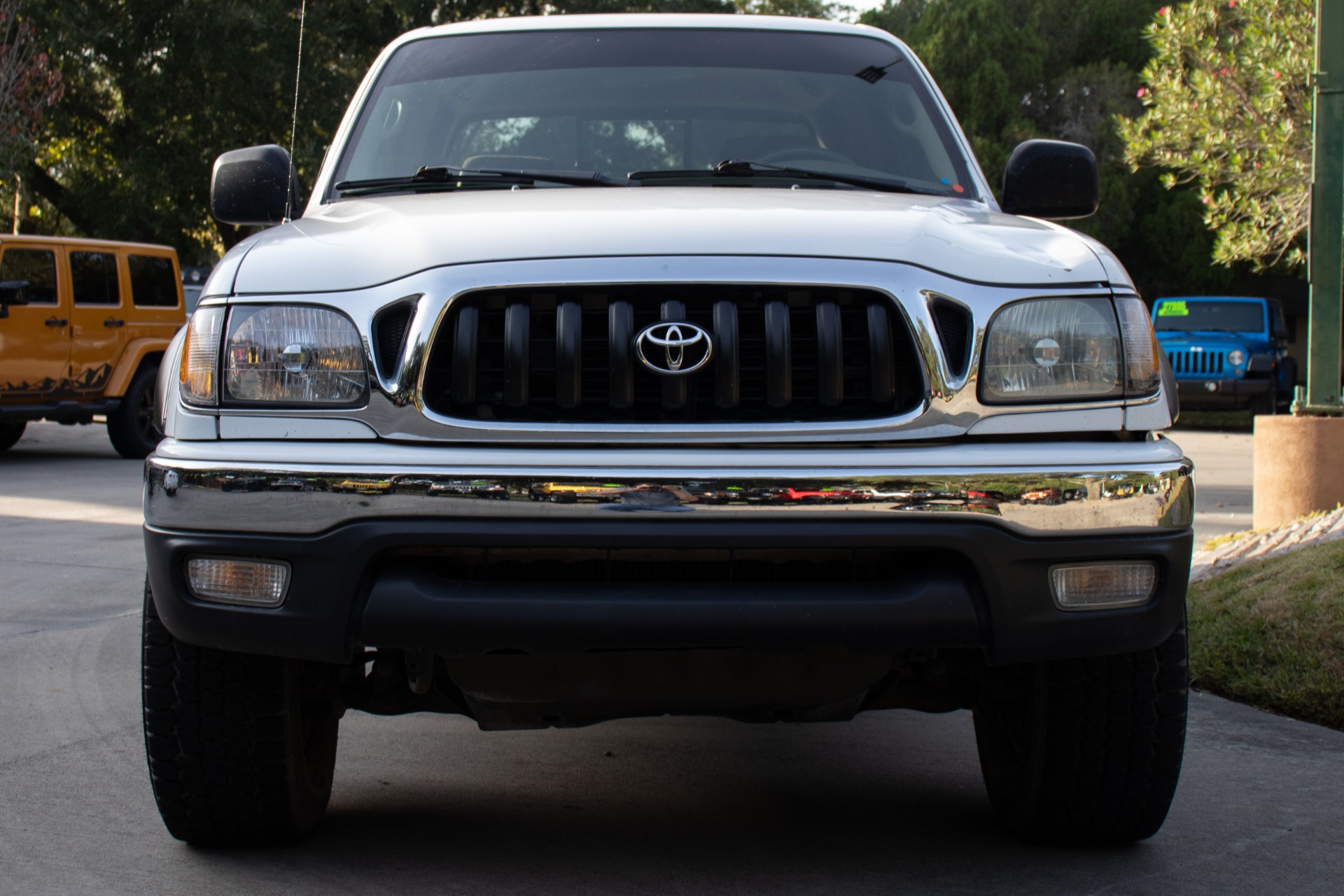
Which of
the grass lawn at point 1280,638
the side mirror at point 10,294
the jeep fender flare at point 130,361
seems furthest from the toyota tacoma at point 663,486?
the jeep fender flare at point 130,361

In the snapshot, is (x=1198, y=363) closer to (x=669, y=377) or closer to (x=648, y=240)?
(x=648, y=240)

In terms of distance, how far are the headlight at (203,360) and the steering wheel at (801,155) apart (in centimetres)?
161

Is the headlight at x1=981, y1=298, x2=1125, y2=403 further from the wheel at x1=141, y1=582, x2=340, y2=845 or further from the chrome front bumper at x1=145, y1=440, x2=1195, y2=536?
the wheel at x1=141, y1=582, x2=340, y2=845

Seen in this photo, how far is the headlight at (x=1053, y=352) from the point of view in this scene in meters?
2.64

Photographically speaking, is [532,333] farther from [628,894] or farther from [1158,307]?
[1158,307]

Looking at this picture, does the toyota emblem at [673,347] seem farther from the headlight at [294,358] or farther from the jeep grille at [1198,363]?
the jeep grille at [1198,363]

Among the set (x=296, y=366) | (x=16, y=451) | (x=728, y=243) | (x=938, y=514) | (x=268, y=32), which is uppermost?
(x=268, y=32)

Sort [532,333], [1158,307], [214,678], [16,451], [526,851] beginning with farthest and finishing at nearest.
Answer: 1. [1158,307]
2. [16,451]
3. [526,851]
4. [214,678]
5. [532,333]

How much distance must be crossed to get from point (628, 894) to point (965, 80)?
2968 centimetres

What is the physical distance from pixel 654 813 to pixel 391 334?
4.59ft

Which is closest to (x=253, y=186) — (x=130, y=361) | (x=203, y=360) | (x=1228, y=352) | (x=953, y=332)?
(x=203, y=360)

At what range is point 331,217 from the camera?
3252 mm

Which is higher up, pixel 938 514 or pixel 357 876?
pixel 938 514

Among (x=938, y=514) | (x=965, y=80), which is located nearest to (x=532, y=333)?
(x=938, y=514)
